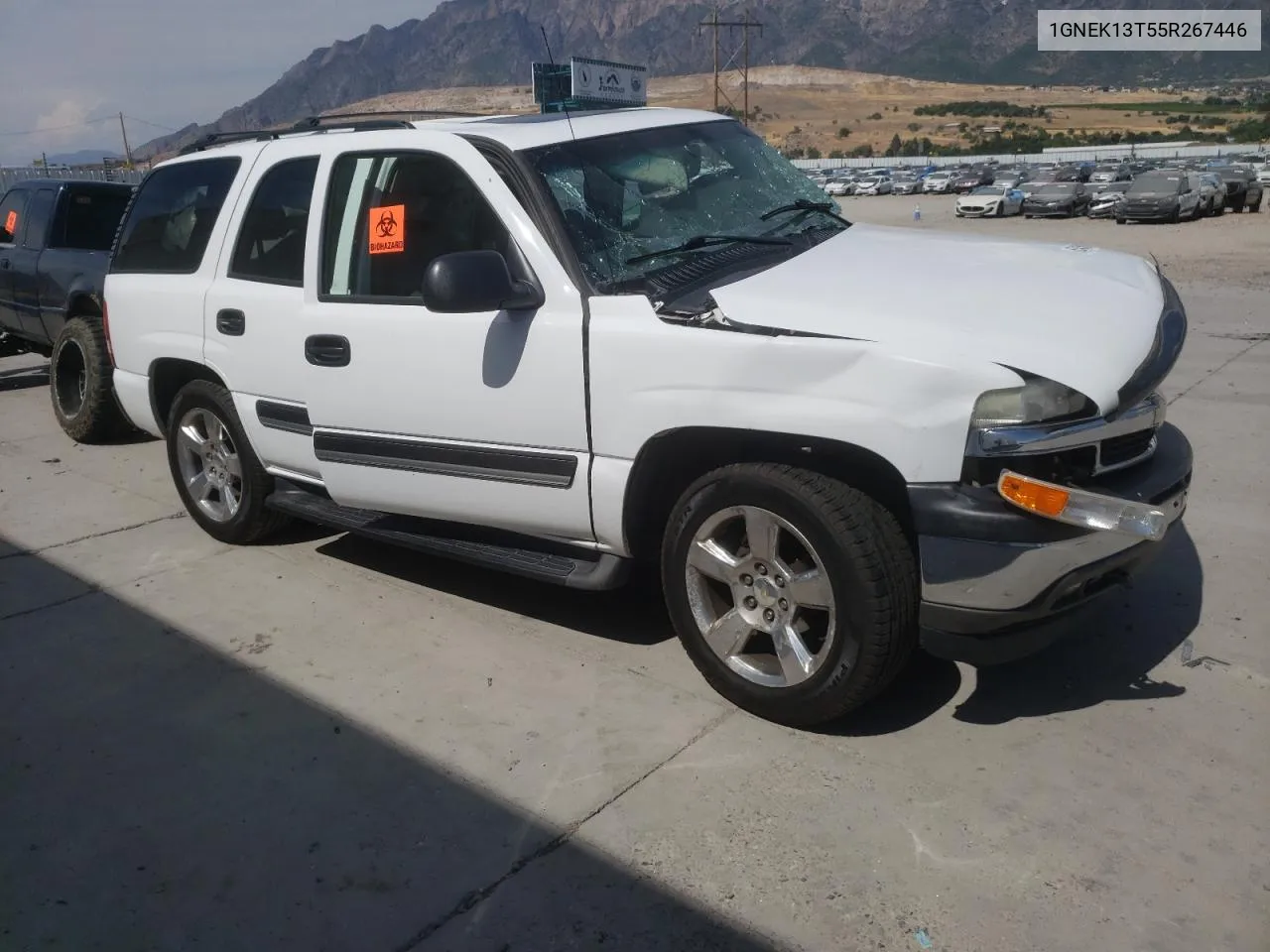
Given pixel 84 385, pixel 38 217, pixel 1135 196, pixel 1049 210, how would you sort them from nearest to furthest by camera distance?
1. pixel 84 385
2. pixel 38 217
3. pixel 1135 196
4. pixel 1049 210

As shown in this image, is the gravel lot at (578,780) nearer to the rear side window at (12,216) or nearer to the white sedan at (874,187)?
the rear side window at (12,216)

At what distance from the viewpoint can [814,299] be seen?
321cm

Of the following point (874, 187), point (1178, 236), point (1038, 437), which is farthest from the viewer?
point (874, 187)

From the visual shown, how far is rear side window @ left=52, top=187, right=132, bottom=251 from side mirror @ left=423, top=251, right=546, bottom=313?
6.33 meters

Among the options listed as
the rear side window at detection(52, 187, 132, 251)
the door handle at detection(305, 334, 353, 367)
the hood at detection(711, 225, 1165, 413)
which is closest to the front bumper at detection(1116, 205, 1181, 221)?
the rear side window at detection(52, 187, 132, 251)

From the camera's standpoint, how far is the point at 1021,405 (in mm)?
2842

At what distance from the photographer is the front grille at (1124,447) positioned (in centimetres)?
304

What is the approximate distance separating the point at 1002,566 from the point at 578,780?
1.38 meters

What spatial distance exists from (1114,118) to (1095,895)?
519 feet

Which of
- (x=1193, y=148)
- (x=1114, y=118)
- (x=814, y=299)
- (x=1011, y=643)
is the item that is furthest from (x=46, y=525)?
(x=1114, y=118)

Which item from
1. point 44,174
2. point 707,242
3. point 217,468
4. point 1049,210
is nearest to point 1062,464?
point 707,242

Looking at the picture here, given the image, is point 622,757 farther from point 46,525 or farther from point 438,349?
point 46,525

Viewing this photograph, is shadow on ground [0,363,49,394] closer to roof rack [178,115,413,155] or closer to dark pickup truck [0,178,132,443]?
dark pickup truck [0,178,132,443]

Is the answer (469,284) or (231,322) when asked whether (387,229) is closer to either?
(469,284)
